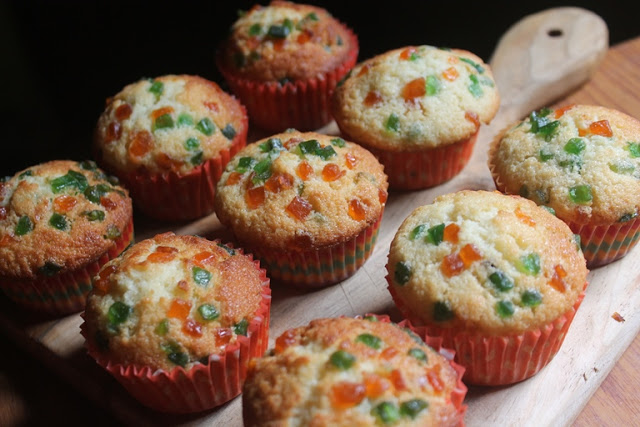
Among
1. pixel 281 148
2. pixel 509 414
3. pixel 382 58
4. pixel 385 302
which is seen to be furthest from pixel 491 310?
pixel 382 58

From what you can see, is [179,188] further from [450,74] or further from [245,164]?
[450,74]

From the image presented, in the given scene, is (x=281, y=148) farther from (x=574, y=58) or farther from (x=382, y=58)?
(x=574, y=58)

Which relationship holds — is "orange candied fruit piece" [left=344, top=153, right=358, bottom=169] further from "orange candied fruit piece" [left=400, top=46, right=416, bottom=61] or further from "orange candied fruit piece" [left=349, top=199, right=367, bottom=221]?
"orange candied fruit piece" [left=400, top=46, right=416, bottom=61]

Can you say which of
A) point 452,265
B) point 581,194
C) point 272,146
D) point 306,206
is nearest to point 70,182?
point 272,146

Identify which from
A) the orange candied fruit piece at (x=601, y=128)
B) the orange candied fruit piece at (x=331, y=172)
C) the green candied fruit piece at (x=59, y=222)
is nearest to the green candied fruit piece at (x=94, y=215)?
the green candied fruit piece at (x=59, y=222)

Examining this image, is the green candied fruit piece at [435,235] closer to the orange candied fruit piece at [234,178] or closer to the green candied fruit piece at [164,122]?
the orange candied fruit piece at [234,178]

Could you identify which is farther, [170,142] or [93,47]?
[93,47]

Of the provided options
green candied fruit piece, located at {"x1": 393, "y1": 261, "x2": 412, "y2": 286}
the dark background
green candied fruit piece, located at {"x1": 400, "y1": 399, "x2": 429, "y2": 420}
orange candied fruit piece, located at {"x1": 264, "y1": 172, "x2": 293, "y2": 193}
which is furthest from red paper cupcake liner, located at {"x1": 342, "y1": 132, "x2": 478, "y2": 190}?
the dark background
